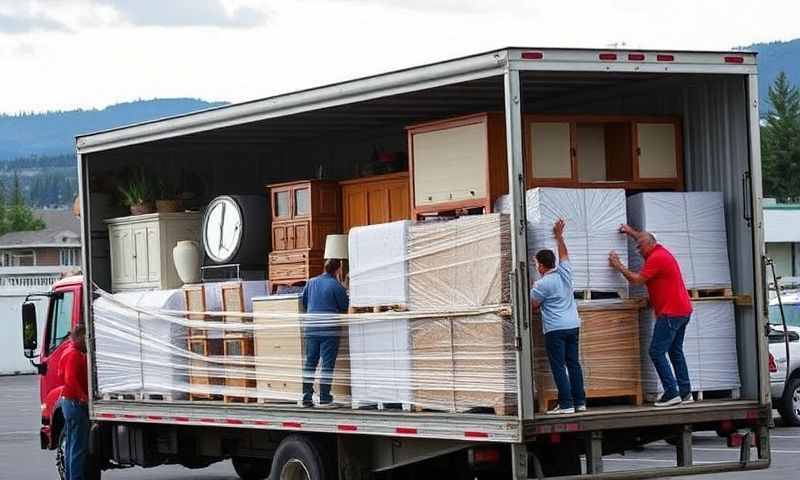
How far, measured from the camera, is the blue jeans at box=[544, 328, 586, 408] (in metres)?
10.6

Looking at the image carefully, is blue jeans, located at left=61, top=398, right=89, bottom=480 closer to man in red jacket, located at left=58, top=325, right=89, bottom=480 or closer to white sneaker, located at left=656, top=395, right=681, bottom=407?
man in red jacket, located at left=58, top=325, right=89, bottom=480

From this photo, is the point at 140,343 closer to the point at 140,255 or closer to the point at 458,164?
the point at 140,255

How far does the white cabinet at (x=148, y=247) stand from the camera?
15523 mm

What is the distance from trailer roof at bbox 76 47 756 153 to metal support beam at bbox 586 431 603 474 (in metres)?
2.48

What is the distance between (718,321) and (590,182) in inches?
55.0

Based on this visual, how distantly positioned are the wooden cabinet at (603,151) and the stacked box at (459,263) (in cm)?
61

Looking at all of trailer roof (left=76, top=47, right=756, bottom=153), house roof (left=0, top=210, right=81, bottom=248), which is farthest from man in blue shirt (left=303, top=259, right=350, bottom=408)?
house roof (left=0, top=210, right=81, bottom=248)

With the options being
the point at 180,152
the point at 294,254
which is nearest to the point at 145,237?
the point at 180,152

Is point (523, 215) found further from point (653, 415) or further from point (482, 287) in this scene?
point (653, 415)

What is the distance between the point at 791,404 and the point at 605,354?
10.3 metres

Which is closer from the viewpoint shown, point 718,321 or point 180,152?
point 718,321

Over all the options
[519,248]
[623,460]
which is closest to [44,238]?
[623,460]

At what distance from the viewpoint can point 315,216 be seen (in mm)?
13922

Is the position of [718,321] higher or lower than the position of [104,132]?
lower
